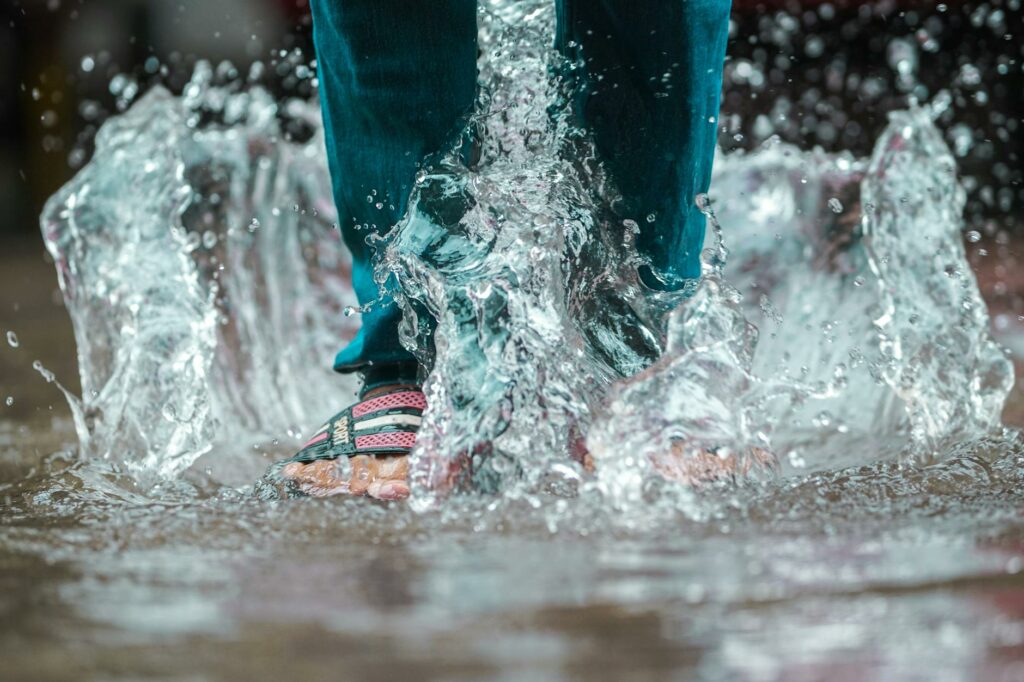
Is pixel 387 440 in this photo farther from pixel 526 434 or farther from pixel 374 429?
pixel 526 434

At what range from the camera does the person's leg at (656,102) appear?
1.12m

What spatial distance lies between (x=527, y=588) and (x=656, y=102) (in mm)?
557

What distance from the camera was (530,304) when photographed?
3.57 feet

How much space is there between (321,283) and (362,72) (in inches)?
33.9

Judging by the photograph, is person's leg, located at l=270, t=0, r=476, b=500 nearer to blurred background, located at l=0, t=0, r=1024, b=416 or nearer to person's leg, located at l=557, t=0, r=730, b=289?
person's leg, located at l=557, t=0, r=730, b=289

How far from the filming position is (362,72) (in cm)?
110

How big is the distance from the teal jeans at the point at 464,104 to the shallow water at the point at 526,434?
3cm

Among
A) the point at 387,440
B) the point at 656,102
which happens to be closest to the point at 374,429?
the point at 387,440

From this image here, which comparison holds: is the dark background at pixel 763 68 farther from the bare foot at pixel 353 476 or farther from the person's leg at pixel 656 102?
the bare foot at pixel 353 476

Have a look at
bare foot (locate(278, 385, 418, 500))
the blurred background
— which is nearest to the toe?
bare foot (locate(278, 385, 418, 500))

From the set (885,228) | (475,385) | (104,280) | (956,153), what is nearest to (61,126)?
(956,153)

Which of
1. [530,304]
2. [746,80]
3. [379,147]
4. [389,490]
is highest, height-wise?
[746,80]

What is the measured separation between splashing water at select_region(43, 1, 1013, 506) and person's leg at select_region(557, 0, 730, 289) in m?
0.02

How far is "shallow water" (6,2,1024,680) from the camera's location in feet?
2.15
